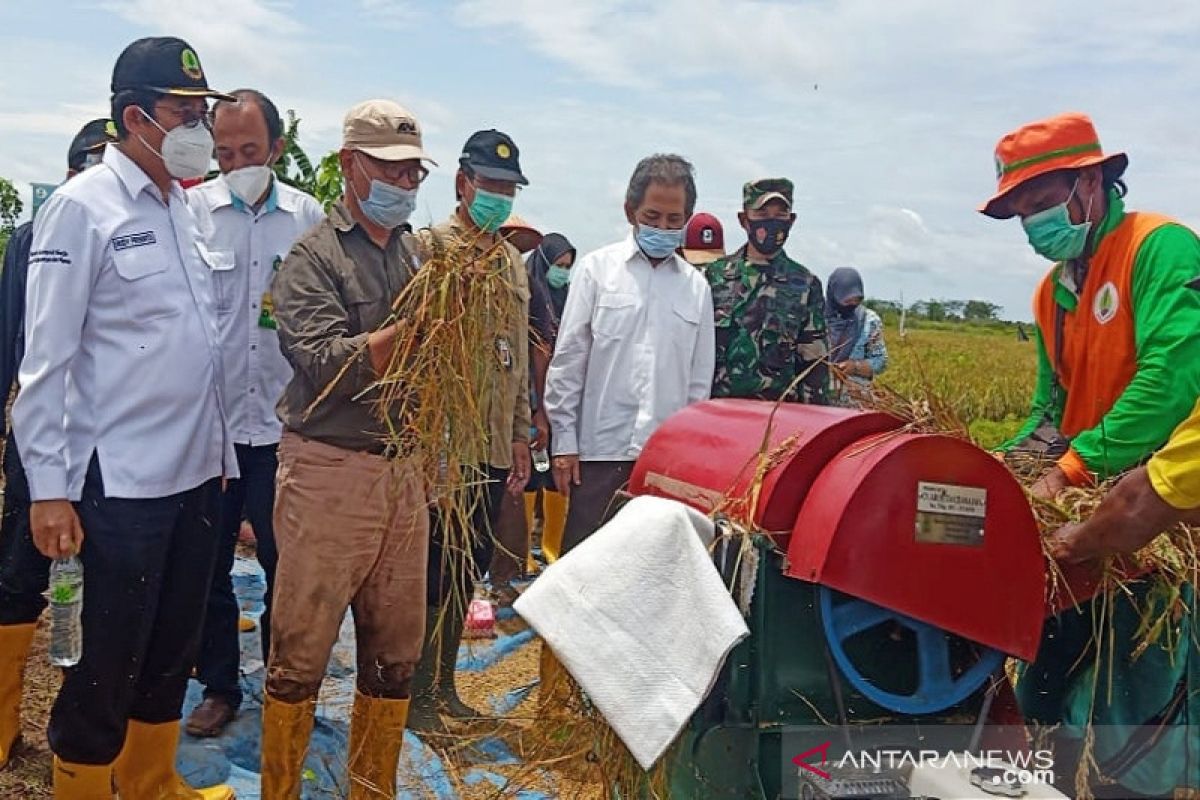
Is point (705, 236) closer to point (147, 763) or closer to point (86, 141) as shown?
point (86, 141)

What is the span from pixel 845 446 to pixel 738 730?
0.64 metres

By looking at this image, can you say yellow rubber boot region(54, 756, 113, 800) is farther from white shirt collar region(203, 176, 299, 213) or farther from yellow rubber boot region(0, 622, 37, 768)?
white shirt collar region(203, 176, 299, 213)

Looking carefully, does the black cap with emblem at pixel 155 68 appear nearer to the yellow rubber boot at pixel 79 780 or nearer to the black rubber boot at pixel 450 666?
the yellow rubber boot at pixel 79 780

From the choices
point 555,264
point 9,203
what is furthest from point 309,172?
point 9,203

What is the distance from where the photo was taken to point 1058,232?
10.6 feet

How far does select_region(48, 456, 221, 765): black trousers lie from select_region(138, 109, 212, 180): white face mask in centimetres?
82

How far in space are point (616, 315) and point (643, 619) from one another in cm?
211

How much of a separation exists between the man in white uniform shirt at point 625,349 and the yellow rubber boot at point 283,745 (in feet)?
4.45

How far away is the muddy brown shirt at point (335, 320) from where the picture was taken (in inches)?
116

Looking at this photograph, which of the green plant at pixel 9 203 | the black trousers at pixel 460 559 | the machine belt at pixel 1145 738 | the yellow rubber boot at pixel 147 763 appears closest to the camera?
the machine belt at pixel 1145 738

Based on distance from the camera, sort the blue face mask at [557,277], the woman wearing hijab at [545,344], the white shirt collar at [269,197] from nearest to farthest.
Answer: the white shirt collar at [269,197] < the woman wearing hijab at [545,344] < the blue face mask at [557,277]

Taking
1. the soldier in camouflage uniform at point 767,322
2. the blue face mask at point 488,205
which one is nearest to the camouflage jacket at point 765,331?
the soldier in camouflage uniform at point 767,322

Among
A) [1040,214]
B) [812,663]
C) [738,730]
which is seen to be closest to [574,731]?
[738,730]

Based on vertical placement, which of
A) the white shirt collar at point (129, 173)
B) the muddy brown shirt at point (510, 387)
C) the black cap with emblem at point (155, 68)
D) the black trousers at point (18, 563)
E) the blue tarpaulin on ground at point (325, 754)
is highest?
the black cap with emblem at point (155, 68)
